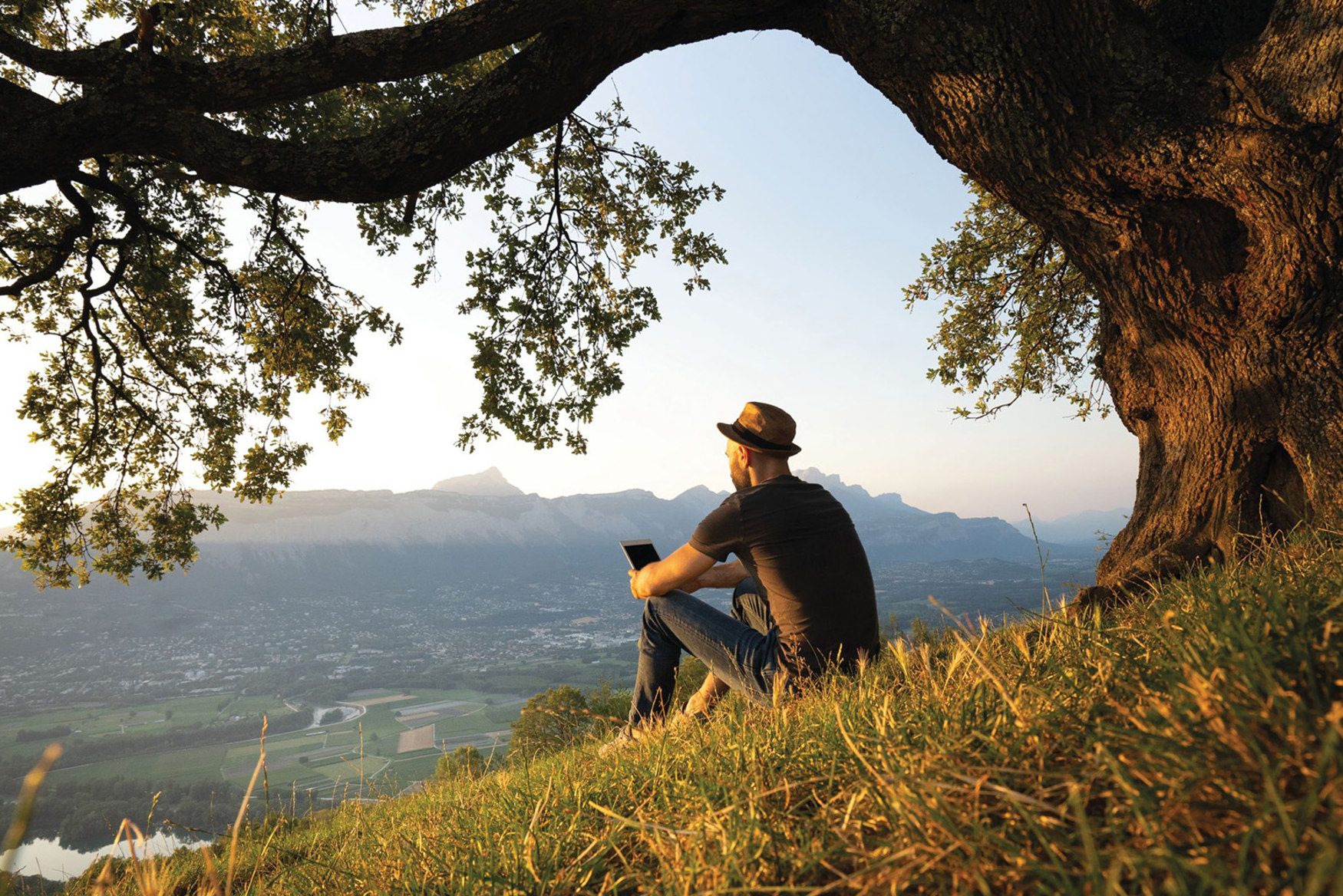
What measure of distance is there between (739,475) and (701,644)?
3.70 ft

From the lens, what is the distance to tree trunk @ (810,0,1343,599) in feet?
12.3

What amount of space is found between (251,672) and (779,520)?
174 meters

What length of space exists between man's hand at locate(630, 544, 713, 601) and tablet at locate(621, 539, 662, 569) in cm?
30

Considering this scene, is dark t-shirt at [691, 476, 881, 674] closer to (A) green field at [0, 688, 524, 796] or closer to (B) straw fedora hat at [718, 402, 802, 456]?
(B) straw fedora hat at [718, 402, 802, 456]

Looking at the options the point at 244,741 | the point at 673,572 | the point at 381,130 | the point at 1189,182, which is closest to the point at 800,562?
the point at 673,572

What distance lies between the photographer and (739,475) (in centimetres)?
436

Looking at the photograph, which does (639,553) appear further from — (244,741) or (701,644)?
(244,741)

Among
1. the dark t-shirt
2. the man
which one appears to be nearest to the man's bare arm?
the man

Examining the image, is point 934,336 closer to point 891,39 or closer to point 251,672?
point 891,39

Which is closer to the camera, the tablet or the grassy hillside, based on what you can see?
the grassy hillside

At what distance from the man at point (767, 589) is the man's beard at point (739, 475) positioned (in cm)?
3

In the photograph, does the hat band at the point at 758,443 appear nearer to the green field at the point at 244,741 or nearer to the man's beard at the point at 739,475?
the man's beard at the point at 739,475

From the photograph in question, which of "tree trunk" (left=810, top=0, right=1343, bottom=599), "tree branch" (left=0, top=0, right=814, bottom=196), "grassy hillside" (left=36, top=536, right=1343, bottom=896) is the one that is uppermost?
"tree branch" (left=0, top=0, right=814, bottom=196)

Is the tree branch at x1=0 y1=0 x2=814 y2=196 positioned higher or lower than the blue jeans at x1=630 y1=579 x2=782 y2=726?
higher
